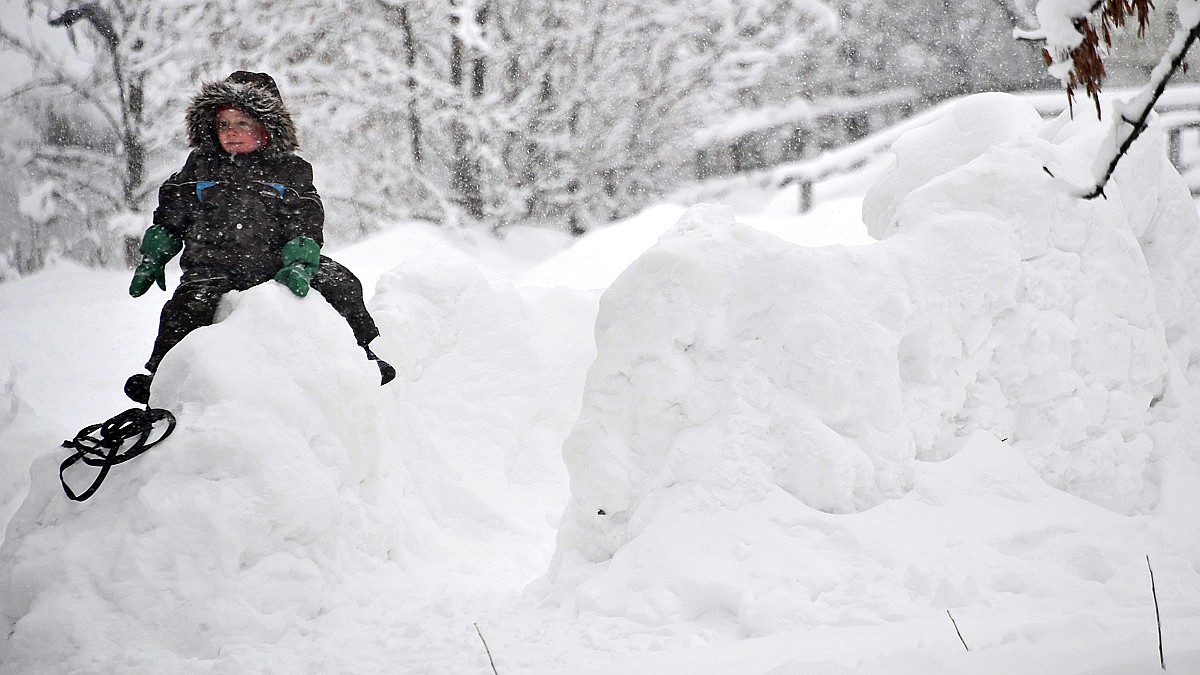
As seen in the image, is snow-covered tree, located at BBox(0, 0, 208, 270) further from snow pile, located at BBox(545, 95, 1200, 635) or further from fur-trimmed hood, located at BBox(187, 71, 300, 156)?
snow pile, located at BBox(545, 95, 1200, 635)

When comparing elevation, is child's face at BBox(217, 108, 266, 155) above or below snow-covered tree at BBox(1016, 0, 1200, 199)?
below

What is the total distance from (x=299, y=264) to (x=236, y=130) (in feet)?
2.40

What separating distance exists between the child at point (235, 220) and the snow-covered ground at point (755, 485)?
0.22 metres

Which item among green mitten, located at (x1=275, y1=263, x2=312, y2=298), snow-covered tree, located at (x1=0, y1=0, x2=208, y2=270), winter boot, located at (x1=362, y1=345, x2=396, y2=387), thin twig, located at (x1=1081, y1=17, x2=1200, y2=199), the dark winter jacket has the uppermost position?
→ thin twig, located at (x1=1081, y1=17, x2=1200, y2=199)

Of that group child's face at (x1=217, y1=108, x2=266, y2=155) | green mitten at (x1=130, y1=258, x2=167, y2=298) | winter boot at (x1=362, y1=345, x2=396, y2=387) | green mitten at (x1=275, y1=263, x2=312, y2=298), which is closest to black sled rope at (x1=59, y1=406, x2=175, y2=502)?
green mitten at (x1=275, y1=263, x2=312, y2=298)

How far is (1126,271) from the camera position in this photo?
4.30 m

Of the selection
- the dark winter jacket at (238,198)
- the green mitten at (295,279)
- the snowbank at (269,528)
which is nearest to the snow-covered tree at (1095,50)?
the snowbank at (269,528)

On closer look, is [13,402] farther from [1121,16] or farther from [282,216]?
[1121,16]

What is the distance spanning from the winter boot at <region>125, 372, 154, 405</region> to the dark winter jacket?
48cm

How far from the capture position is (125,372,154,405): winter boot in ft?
13.7

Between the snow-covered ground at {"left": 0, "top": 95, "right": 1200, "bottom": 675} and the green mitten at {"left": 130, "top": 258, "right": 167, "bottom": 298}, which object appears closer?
the snow-covered ground at {"left": 0, "top": 95, "right": 1200, "bottom": 675}

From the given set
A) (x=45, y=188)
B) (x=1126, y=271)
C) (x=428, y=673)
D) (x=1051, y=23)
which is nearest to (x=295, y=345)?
(x=428, y=673)

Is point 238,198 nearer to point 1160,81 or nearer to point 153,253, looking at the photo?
point 153,253

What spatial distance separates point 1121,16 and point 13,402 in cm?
569
